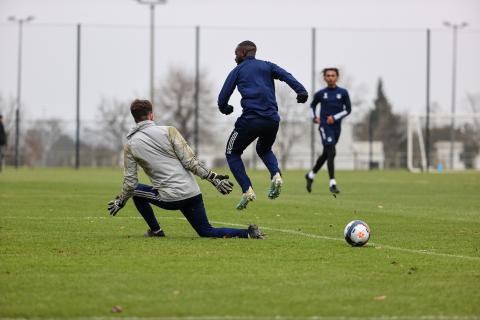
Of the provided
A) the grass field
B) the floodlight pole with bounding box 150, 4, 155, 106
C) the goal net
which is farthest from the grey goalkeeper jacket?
the goal net

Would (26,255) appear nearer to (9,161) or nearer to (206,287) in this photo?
(206,287)

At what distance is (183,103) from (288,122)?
6981mm

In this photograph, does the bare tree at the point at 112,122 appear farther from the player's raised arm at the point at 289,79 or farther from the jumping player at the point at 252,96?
the player's raised arm at the point at 289,79

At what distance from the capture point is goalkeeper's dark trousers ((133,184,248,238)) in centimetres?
980

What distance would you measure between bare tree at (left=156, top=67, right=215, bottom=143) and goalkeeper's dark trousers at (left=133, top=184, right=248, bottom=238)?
1535 inches

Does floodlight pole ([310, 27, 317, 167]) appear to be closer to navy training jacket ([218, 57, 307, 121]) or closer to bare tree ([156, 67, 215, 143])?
bare tree ([156, 67, 215, 143])

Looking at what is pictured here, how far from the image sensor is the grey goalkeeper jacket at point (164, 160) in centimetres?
965

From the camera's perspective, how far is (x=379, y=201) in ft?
56.9

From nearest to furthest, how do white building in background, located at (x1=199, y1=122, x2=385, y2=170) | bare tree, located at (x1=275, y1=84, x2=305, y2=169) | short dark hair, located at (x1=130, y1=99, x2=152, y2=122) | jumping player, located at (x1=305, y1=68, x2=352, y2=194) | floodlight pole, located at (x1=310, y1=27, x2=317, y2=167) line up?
short dark hair, located at (x1=130, y1=99, x2=152, y2=122), jumping player, located at (x1=305, y1=68, x2=352, y2=194), floodlight pole, located at (x1=310, y1=27, x2=317, y2=167), white building in background, located at (x1=199, y1=122, x2=385, y2=170), bare tree, located at (x1=275, y1=84, x2=305, y2=169)

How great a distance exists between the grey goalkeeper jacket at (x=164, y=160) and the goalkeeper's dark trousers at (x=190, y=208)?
0.10 m

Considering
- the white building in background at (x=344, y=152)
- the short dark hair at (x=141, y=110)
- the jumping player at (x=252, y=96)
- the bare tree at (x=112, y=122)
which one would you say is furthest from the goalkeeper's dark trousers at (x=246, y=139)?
the white building in background at (x=344, y=152)

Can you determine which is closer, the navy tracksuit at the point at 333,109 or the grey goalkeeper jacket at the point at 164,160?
the grey goalkeeper jacket at the point at 164,160

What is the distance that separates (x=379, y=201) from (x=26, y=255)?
987cm

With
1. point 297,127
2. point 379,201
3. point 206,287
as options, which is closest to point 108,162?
point 297,127
